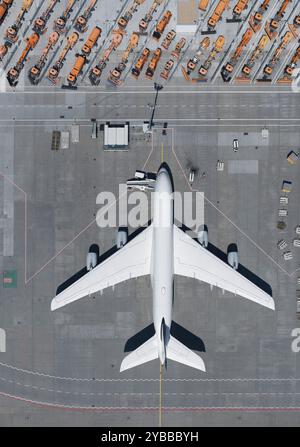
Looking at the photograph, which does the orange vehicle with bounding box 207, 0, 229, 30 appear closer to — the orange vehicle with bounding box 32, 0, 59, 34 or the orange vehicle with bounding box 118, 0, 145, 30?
the orange vehicle with bounding box 118, 0, 145, 30

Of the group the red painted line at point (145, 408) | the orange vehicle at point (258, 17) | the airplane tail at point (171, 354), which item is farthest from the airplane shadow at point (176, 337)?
the orange vehicle at point (258, 17)

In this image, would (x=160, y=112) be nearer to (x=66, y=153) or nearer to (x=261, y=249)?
(x=66, y=153)

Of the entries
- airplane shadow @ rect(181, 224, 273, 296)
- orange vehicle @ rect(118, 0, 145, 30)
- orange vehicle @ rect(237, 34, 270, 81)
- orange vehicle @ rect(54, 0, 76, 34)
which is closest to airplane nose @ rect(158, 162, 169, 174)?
airplane shadow @ rect(181, 224, 273, 296)

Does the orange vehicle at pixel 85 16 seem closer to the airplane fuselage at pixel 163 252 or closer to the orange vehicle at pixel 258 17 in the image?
the orange vehicle at pixel 258 17

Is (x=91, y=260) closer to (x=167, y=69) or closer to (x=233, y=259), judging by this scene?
(x=233, y=259)

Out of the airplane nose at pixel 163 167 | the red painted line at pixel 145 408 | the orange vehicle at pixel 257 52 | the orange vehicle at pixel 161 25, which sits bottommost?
the red painted line at pixel 145 408

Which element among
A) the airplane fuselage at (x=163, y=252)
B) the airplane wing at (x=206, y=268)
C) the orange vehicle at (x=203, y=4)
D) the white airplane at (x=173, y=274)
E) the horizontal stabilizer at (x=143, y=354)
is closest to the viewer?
the airplane fuselage at (x=163, y=252)
